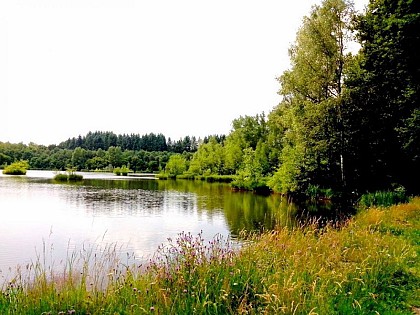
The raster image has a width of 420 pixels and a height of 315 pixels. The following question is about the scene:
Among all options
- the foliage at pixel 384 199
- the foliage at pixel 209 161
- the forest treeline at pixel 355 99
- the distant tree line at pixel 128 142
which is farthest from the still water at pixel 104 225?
the distant tree line at pixel 128 142

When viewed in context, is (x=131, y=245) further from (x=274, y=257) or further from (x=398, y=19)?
(x=398, y=19)

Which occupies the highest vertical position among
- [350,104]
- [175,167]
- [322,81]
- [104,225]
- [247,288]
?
[322,81]

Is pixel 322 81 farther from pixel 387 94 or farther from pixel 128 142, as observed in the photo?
pixel 128 142

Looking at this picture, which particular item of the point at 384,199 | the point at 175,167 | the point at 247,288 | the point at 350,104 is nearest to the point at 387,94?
the point at 350,104

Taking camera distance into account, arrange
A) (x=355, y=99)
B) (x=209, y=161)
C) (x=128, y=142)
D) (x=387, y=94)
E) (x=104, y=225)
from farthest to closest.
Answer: (x=128, y=142) < (x=209, y=161) < (x=355, y=99) < (x=387, y=94) < (x=104, y=225)

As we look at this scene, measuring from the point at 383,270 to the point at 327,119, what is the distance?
62.1 feet

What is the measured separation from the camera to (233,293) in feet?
17.5

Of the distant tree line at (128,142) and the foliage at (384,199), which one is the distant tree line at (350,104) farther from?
the distant tree line at (128,142)

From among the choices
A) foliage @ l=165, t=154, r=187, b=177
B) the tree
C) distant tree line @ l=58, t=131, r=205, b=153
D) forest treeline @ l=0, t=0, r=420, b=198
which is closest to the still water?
forest treeline @ l=0, t=0, r=420, b=198

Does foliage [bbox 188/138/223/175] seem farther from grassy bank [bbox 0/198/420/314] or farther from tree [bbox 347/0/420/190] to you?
grassy bank [bbox 0/198/420/314]

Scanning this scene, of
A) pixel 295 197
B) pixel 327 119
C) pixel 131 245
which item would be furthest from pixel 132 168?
pixel 131 245

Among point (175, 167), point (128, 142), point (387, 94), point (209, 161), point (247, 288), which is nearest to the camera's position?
point (247, 288)

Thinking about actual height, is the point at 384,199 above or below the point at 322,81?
below

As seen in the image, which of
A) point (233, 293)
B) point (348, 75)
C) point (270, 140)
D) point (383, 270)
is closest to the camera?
point (233, 293)
